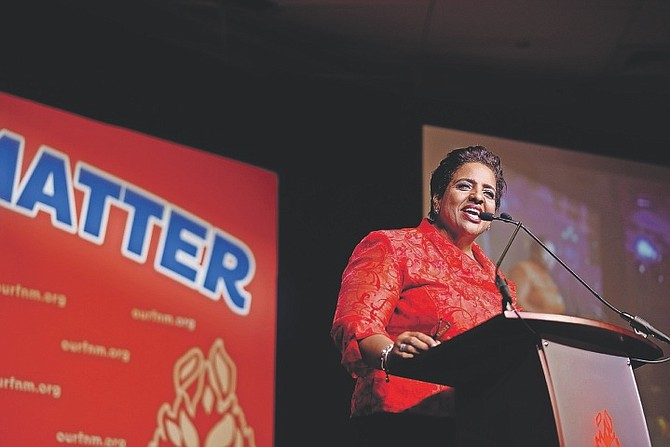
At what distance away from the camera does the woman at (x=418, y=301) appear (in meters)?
1.78

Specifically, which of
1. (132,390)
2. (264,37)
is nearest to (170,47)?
(264,37)

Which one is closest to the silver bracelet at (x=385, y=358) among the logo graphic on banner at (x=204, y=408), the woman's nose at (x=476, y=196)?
the woman's nose at (x=476, y=196)

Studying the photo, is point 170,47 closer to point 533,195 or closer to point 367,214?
point 367,214

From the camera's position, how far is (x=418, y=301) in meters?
1.92

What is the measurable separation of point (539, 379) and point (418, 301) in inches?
16.3

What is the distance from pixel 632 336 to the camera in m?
1.67

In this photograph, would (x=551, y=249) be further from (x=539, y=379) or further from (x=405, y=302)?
(x=539, y=379)

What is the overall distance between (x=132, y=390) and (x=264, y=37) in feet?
6.13

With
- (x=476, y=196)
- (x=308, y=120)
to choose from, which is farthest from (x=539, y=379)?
(x=308, y=120)

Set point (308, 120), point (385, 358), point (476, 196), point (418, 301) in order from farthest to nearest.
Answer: point (308, 120)
point (476, 196)
point (418, 301)
point (385, 358)

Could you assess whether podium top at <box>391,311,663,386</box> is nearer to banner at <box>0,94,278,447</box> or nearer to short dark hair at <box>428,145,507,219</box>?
short dark hair at <box>428,145,507,219</box>

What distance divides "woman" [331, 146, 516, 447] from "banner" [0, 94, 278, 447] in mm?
1885

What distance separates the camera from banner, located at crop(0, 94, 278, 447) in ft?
11.6

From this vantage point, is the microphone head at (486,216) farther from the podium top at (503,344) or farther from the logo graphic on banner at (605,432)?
the logo graphic on banner at (605,432)
